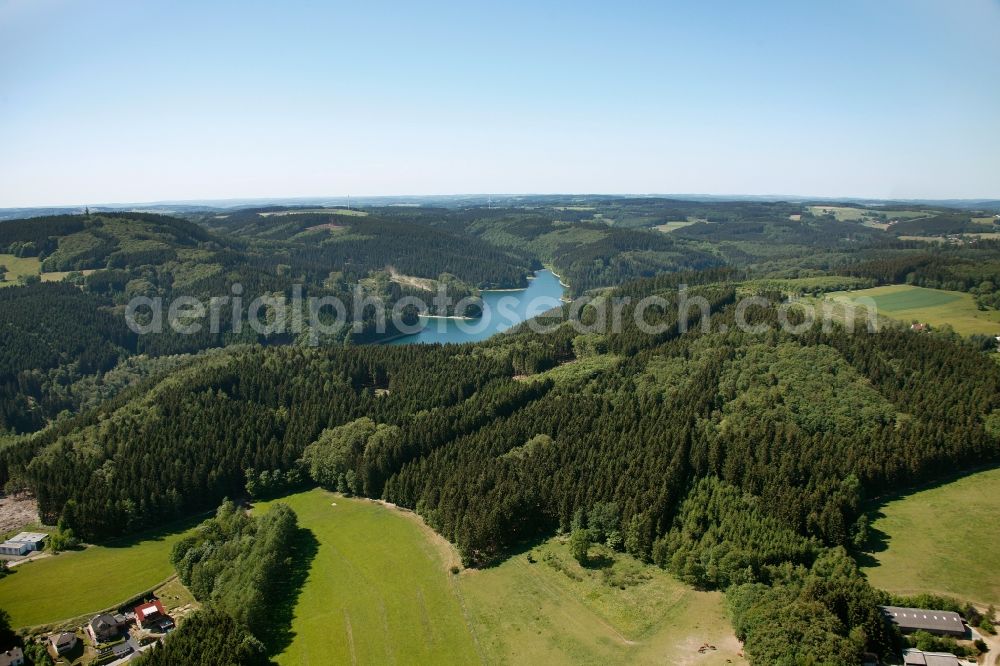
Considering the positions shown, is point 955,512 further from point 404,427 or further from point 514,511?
point 404,427

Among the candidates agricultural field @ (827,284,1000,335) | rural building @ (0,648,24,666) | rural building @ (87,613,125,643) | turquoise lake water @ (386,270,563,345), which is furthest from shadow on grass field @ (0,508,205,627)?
agricultural field @ (827,284,1000,335)

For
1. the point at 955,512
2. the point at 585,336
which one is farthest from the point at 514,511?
the point at 585,336

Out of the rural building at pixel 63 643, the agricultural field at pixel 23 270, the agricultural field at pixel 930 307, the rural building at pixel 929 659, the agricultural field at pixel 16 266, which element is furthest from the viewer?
the agricultural field at pixel 23 270

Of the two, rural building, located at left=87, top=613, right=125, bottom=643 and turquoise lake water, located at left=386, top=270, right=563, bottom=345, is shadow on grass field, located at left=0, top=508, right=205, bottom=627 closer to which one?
rural building, located at left=87, top=613, right=125, bottom=643

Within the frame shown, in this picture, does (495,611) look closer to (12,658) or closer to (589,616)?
(589,616)

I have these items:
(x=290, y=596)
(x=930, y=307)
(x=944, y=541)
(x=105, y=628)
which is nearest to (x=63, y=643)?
(x=105, y=628)

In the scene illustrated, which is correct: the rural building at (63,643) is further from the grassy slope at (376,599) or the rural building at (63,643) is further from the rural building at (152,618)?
the grassy slope at (376,599)

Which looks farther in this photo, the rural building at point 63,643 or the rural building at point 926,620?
the rural building at point 63,643

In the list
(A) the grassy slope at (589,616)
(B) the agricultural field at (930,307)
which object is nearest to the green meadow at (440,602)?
(A) the grassy slope at (589,616)
